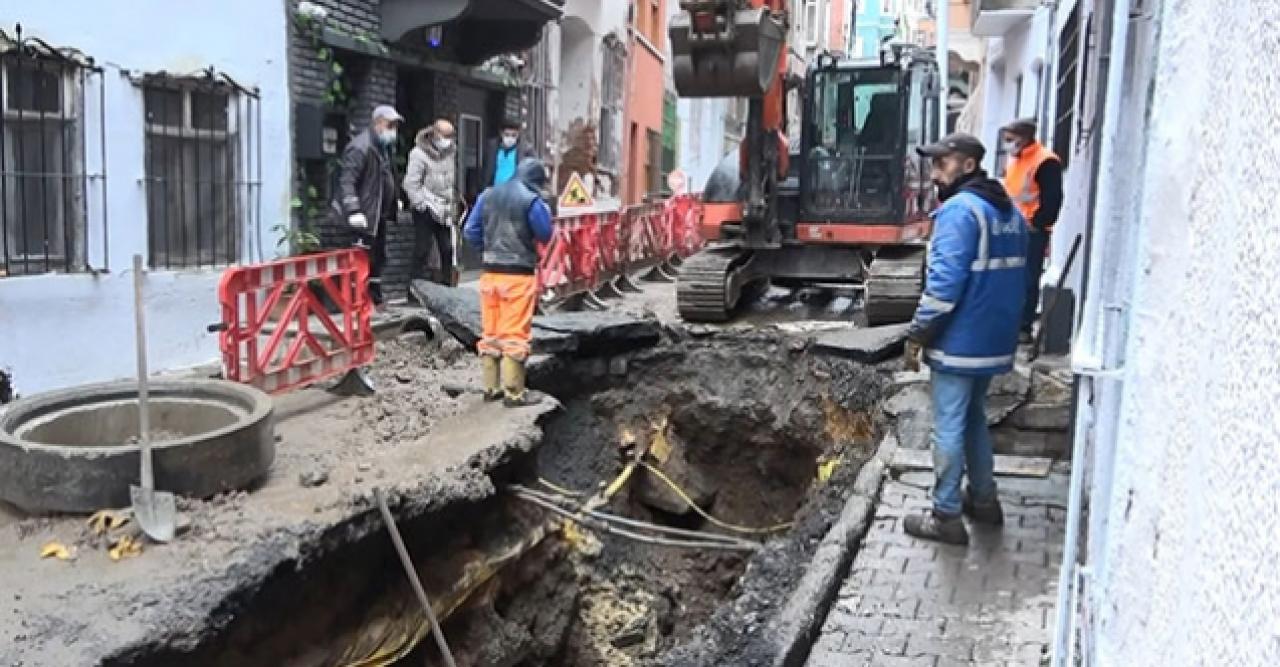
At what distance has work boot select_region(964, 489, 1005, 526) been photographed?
5.32 m

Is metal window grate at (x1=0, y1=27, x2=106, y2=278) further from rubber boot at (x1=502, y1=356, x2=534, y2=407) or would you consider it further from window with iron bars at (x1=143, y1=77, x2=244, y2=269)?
rubber boot at (x1=502, y1=356, x2=534, y2=407)

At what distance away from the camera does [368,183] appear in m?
9.57

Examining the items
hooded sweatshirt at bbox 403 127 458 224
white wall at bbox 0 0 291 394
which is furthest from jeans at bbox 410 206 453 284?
white wall at bbox 0 0 291 394

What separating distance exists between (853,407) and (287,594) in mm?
5015

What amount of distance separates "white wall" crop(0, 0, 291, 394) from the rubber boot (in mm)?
3178

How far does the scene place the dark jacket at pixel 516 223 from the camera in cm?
693

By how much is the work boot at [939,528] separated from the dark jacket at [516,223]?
3.00 m

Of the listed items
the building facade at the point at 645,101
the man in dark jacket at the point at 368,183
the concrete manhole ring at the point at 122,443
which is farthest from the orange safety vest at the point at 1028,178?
the building facade at the point at 645,101

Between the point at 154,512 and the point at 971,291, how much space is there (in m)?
3.74

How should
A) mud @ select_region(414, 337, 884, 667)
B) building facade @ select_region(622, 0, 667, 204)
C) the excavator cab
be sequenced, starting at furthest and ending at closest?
building facade @ select_region(622, 0, 667, 204), the excavator cab, mud @ select_region(414, 337, 884, 667)

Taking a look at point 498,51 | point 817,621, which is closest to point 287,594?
point 817,621

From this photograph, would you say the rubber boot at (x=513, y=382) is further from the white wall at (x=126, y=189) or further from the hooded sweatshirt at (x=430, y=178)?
the hooded sweatshirt at (x=430, y=178)

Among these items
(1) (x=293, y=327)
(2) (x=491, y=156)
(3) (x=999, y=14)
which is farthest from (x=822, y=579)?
(3) (x=999, y=14)

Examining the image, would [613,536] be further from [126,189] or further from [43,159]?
Answer: [43,159]
